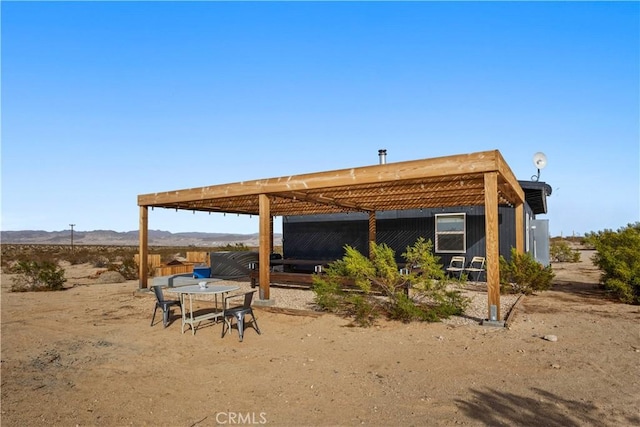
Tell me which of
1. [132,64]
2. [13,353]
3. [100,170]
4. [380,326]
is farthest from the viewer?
[100,170]

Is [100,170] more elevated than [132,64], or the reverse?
[132,64]

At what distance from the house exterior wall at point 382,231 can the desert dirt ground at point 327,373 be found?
5274 mm

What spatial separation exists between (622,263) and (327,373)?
7.36 m

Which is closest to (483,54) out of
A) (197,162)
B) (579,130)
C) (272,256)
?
(579,130)

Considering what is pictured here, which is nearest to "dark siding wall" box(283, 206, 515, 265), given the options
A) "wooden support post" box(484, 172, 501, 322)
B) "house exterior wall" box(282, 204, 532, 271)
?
"house exterior wall" box(282, 204, 532, 271)

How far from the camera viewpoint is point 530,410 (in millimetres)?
3086

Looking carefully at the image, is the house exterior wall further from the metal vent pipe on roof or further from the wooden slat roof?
the metal vent pipe on roof

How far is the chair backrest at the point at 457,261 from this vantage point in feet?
40.3

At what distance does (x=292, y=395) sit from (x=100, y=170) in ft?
62.2

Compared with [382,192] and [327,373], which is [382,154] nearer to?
[382,192]

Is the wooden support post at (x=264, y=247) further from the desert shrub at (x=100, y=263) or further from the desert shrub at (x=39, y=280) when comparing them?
the desert shrub at (x=100, y=263)

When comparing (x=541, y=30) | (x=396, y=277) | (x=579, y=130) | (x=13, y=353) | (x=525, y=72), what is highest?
(x=541, y=30)

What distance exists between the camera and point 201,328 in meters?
6.41

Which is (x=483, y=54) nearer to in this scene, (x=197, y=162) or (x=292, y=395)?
(x=292, y=395)
